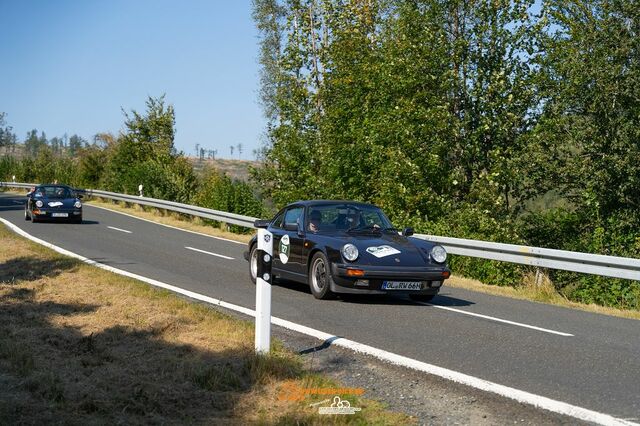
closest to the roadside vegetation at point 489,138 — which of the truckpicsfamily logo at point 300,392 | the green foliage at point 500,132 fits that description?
the green foliage at point 500,132

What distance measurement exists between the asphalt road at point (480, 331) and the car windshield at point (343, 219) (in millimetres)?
1080

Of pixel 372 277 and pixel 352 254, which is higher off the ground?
pixel 352 254

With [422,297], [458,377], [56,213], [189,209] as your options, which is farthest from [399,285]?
[189,209]

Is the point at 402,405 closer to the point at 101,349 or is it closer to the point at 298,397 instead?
the point at 298,397

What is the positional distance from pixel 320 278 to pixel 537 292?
467 cm

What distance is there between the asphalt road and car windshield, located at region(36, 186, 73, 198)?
37.1 feet

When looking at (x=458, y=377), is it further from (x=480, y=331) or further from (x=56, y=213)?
(x=56, y=213)

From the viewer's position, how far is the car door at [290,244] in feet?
38.9

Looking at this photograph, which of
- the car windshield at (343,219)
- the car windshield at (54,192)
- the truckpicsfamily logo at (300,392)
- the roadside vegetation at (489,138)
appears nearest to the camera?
the truckpicsfamily logo at (300,392)

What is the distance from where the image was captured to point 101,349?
7.07 meters

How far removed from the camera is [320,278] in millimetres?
11258

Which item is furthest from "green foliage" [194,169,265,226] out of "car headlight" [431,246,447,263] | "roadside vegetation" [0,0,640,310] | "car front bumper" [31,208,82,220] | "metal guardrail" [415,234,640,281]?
"car headlight" [431,246,447,263]

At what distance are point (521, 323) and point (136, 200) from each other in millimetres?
27104

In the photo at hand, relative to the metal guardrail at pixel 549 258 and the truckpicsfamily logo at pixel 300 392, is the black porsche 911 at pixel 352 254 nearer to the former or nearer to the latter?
the metal guardrail at pixel 549 258
